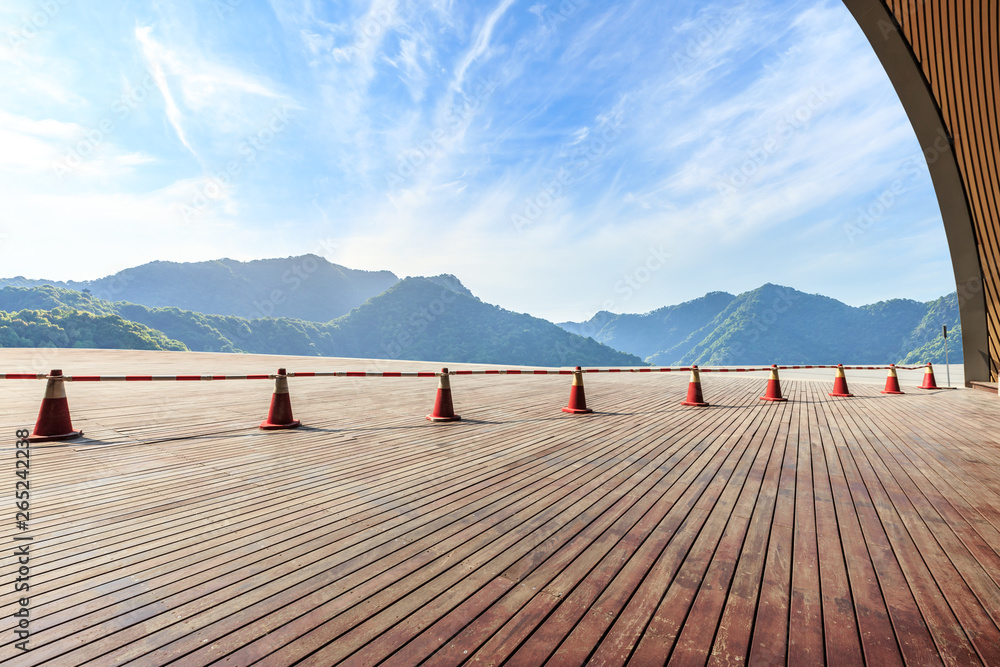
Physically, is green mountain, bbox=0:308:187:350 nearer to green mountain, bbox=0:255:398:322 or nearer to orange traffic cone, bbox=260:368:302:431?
orange traffic cone, bbox=260:368:302:431

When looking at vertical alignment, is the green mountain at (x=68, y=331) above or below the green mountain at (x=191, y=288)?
below

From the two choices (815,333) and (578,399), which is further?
(815,333)

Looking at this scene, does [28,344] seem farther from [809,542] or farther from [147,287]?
[147,287]

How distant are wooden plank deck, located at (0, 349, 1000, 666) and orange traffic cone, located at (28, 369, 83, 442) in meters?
0.34

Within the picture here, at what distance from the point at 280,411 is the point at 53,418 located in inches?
96.1

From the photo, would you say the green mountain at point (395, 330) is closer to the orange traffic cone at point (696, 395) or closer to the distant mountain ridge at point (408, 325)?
the distant mountain ridge at point (408, 325)

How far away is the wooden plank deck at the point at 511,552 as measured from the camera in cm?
166

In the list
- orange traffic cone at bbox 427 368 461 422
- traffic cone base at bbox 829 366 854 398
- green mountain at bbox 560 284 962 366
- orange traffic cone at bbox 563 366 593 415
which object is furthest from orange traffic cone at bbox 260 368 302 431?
green mountain at bbox 560 284 962 366

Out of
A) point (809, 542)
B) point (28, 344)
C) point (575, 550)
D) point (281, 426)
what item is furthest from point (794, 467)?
point (28, 344)

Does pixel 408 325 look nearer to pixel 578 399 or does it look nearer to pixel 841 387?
pixel 841 387

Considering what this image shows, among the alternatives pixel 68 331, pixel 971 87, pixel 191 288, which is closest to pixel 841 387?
pixel 971 87

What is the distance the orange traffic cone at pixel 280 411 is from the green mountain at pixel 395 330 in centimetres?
8740

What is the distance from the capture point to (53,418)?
520 cm

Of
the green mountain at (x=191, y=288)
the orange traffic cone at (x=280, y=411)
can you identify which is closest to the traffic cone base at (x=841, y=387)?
the orange traffic cone at (x=280, y=411)
